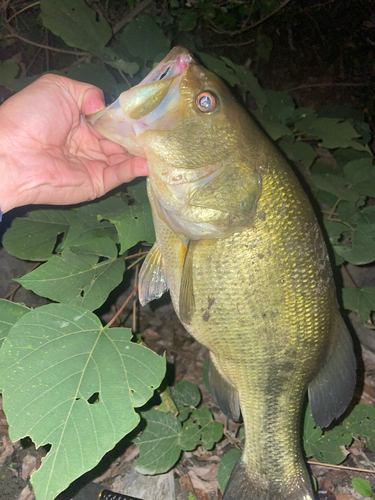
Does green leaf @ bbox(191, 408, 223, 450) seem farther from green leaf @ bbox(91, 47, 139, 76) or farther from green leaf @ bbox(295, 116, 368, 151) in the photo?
green leaf @ bbox(91, 47, 139, 76)

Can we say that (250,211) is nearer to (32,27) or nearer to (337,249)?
(337,249)

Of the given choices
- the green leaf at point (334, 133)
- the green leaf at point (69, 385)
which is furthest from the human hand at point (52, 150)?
the green leaf at point (334, 133)

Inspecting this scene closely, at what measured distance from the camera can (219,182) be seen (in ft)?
4.87

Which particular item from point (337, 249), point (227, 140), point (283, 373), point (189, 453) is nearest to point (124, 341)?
point (283, 373)

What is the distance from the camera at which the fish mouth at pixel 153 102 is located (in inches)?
54.2

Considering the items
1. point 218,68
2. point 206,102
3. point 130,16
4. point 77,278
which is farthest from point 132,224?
point 130,16

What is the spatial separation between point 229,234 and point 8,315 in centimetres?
107

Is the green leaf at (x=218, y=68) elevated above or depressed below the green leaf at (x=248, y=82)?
above

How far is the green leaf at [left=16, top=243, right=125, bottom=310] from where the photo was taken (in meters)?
1.75

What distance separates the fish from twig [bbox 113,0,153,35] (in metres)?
2.61

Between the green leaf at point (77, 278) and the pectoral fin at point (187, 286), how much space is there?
1.38ft

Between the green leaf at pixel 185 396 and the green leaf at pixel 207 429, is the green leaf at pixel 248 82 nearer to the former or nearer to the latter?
the green leaf at pixel 185 396

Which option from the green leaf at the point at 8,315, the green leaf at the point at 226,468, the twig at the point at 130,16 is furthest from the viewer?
the twig at the point at 130,16

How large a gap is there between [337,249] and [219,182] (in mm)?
1405
